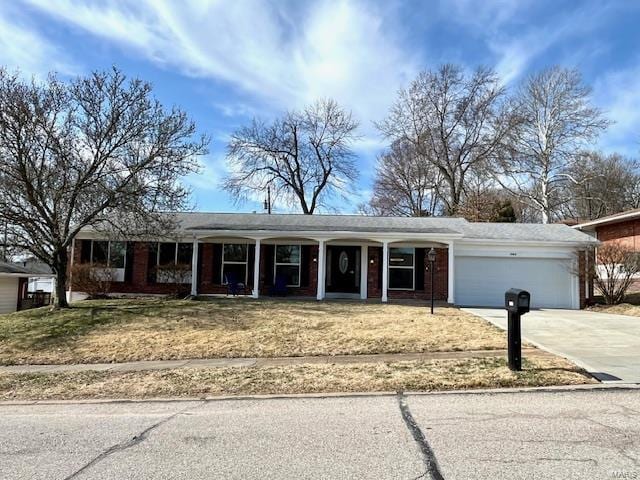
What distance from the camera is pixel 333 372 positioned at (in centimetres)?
818

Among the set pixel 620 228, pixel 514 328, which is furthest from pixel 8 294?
pixel 620 228

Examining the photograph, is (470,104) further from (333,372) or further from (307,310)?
(333,372)

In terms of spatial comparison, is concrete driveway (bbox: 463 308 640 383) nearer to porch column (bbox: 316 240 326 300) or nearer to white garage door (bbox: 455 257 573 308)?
white garage door (bbox: 455 257 573 308)

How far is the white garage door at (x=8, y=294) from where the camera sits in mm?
27875

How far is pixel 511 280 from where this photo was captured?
19766mm

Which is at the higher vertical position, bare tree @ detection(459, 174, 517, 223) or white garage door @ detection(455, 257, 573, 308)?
bare tree @ detection(459, 174, 517, 223)

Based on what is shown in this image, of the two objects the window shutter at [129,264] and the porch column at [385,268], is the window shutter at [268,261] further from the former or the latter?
the window shutter at [129,264]

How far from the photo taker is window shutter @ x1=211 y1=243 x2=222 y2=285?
68.3 feet

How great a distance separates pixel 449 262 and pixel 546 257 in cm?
404

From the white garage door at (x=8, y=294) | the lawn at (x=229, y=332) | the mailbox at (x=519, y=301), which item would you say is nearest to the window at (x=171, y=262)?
the lawn at (x=229, y=332)

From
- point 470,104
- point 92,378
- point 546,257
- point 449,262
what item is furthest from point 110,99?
point 470,104

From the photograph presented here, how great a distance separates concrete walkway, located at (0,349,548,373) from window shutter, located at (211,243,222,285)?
35.7 feet

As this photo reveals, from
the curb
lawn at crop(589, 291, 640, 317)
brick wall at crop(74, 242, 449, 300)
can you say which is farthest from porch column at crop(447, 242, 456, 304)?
the curb

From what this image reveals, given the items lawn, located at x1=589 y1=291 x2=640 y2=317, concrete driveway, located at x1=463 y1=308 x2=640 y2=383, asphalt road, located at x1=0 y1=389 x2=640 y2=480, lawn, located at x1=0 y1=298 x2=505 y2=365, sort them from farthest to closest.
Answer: lawn, located at x1=589 y1=291 x2=640 y2=317, lawn, located at x1=0 y1=298 x2=505 y2=365, concrete driveway, located at x1=463 y1=308 x2=640 y2=383, asphalt road, located at x1=0 y1=389 x2=640 y2=480
